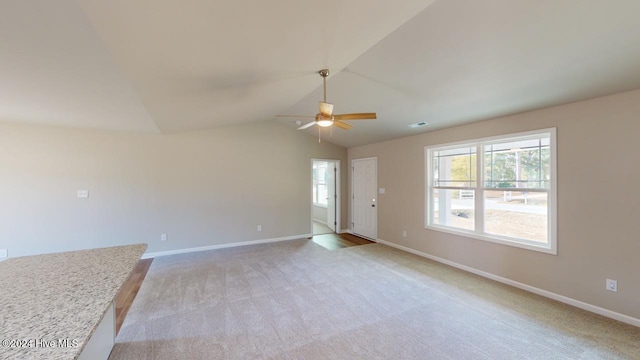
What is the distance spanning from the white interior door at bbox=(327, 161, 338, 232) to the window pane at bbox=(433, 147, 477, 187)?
2.85 meters

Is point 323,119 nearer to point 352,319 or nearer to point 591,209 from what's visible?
point 352,319

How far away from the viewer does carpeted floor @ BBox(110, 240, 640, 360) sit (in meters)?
2.14

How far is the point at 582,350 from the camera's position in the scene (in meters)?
2.13

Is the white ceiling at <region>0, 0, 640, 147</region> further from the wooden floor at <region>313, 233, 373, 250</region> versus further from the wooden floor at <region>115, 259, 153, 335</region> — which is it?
the wooden floor at <region>313, 233, 373, 250</region>

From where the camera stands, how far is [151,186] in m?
4.62

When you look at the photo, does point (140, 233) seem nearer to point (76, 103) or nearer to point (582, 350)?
point (76, 103)

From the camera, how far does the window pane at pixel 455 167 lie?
13.2 feet

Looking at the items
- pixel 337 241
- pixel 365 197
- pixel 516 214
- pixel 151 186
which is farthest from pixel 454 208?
pixel 151 186

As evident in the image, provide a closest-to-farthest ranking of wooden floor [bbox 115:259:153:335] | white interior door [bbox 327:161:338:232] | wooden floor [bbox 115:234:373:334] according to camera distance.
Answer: wooden floor [bbox 115:259:153:335] < wooden floor [bbox 115:234:373:334] < white interior door [bbox 327:161:338:232]

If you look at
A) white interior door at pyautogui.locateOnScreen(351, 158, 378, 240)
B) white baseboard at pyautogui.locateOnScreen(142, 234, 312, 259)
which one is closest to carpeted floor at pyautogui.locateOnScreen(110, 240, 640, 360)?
white baseboard at pyautogui.locateOnScreen(142, 234, 312, 259)

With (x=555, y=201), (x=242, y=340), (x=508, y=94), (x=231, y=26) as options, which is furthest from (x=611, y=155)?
(x=242, y=340)

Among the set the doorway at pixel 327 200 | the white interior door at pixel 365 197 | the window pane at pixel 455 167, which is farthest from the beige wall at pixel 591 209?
the doorway at pixel 327 200

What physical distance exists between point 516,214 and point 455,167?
1161 mm

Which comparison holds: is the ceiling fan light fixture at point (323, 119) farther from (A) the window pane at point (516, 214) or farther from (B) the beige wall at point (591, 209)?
(A) the window pane at point (516, 214)
